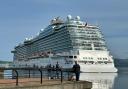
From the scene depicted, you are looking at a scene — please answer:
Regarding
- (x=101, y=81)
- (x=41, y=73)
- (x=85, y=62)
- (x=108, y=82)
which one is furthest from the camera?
(x=85, y=62)

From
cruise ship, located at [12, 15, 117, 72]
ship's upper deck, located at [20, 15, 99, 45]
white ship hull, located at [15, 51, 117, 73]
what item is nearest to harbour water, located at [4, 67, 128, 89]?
white ship hull, located at [15, 51, 117, 73]

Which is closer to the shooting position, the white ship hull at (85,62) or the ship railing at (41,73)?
the ship railing at (41,73)

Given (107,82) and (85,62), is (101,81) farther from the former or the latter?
(85,62)

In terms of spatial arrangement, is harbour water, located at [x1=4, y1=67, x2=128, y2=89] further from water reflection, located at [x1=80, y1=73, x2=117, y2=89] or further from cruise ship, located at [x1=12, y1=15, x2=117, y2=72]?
cruise ship, located at [x1=12, y1=15, x2=117, y2=72]

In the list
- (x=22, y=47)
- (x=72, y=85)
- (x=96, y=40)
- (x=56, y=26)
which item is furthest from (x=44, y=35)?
(x=72, y=85)

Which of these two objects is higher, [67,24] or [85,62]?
[67,24]

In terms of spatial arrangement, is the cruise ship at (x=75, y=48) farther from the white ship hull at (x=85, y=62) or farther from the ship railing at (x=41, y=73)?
the ship railing at (x=41, y=73)

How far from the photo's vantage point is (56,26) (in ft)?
370

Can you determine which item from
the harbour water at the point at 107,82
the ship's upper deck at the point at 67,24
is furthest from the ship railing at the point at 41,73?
the ship's upper deck at the point at 67,24

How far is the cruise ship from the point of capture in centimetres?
9650

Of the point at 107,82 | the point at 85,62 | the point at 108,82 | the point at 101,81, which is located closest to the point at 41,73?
the point at 108,82

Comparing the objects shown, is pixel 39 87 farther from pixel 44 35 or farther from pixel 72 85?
pixel 44 35

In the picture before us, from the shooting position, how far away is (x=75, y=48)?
325ft

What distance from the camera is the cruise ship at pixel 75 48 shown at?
9650 centimetres
